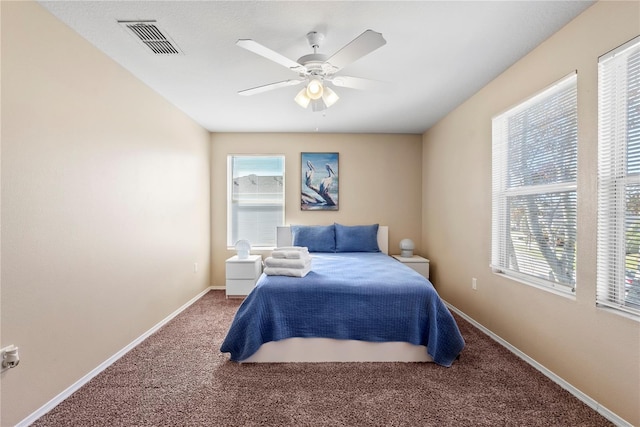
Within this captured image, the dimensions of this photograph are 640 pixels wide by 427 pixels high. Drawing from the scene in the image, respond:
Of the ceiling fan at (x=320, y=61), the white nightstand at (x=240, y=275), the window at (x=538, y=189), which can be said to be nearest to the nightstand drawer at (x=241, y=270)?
the white nightstand at (x=240, y=275)

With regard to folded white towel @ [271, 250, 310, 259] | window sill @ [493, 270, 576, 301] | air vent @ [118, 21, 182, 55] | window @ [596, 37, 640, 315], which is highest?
air vent @ [118, 21, 182, 55]

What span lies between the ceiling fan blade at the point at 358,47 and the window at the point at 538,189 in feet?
4.35

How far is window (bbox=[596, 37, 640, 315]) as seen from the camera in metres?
1.57

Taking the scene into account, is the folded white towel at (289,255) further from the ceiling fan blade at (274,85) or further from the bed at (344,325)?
the ceiling fan blade at (274,85)

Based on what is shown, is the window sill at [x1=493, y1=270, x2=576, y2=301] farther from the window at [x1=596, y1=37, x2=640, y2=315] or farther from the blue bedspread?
the blue bedspread

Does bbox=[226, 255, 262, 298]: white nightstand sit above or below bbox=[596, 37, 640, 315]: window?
below

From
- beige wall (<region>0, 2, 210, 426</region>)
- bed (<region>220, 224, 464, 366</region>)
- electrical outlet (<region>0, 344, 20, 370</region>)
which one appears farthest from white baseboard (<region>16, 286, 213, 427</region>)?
bed (<region>220, 224, 464, 366</region>)

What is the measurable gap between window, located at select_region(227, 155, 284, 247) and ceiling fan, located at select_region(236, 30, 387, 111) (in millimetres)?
2303

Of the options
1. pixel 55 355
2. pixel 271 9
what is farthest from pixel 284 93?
pixel 55 355

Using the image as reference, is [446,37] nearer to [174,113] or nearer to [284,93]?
[284,93]

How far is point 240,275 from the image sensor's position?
13.1 ft

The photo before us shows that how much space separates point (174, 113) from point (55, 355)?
2.55 m

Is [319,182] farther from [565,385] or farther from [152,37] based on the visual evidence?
[565,385]

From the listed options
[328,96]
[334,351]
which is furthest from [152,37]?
[334,351]
